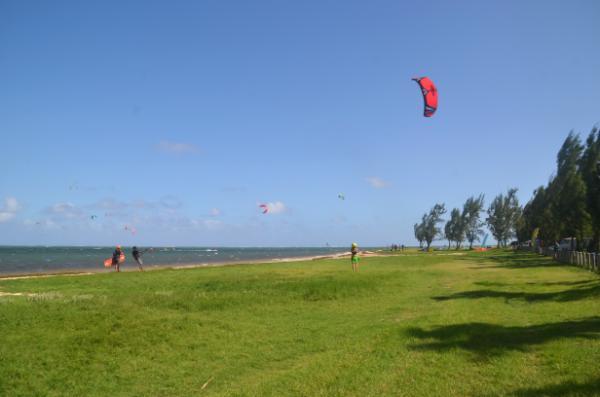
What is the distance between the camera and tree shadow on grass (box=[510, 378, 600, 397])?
7859 millimetres

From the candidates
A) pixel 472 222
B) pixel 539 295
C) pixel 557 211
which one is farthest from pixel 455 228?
pixel 539 295

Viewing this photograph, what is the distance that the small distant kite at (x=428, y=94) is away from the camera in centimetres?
2059

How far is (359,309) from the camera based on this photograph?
60.9 feet

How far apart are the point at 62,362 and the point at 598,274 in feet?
93.3

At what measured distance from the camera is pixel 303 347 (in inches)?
494

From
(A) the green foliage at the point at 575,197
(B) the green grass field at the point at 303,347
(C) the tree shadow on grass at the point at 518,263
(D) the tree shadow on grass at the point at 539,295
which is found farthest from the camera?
(C) the tree shadow on grass at the point at 518,263

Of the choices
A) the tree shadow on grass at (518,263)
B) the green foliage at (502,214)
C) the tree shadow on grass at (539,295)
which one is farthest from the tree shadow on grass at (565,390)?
the green foliage at (502,214)

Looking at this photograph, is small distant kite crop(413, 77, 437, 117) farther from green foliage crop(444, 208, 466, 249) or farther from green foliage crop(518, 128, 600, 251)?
green foliage crop(444, 208, 466, 249)

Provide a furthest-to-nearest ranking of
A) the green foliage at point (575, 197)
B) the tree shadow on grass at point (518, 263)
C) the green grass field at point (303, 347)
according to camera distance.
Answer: the tree shadow on grass at point (518, 263) → the green foliage at point (575, 197) → the green grass field at point (303, 347)

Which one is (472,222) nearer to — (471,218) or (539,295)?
(471,218)

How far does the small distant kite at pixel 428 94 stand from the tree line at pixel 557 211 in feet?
49.7

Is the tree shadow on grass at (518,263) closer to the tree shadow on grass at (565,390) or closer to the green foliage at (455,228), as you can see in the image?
the tree shadow on grass at (565,390)

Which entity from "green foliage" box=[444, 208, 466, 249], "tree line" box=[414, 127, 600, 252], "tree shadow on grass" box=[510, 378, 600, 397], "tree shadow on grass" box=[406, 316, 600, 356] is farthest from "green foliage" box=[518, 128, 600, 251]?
"green foliage" box=[444, 208, 466, 249]

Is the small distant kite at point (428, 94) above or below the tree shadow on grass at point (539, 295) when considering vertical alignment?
above
